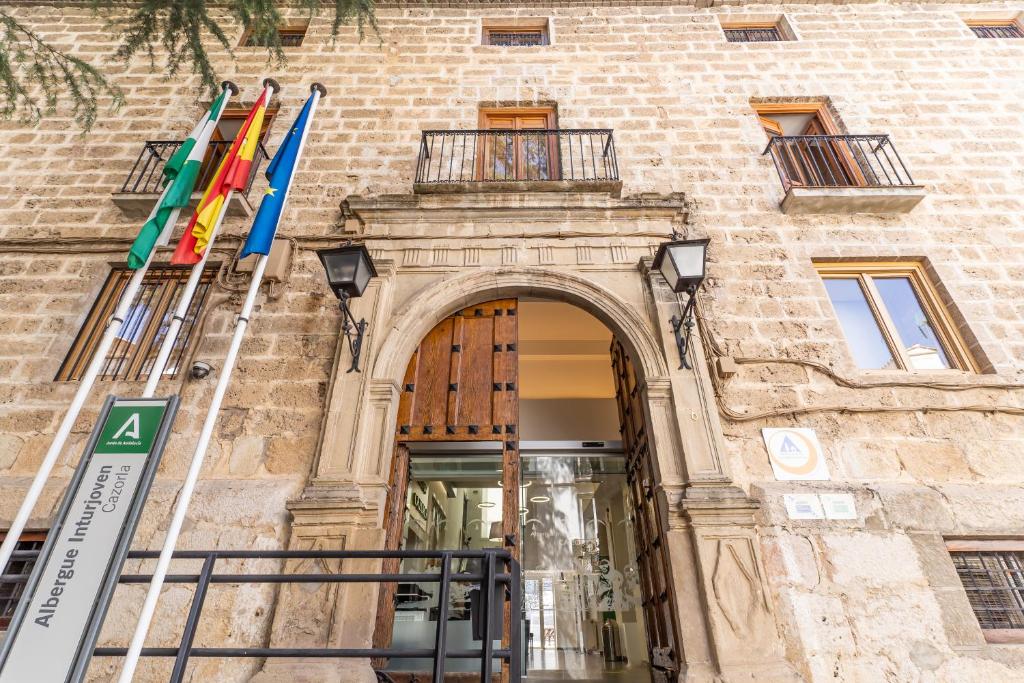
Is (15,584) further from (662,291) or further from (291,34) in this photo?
(291,34)

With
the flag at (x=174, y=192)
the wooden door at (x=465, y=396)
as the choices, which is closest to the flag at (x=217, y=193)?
the flag at (x=174, y=192)

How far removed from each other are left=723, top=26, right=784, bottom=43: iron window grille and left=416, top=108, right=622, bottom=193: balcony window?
310 centimetres

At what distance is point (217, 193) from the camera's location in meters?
3.63

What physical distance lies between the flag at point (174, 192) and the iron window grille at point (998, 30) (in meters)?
9.66

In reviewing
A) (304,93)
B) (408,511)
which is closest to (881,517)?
(408,511)

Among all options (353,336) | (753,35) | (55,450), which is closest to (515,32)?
(753,35)

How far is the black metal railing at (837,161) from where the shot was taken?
539 centimetres

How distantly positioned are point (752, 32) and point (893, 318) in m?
4.87

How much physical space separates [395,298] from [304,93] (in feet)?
11.2

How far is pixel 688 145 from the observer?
5633mm

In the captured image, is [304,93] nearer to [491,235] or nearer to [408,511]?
[491,235]

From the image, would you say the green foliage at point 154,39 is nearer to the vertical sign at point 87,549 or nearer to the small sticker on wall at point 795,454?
the vertical sign at point 87,549

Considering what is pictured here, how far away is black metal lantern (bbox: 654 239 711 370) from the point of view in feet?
12.4

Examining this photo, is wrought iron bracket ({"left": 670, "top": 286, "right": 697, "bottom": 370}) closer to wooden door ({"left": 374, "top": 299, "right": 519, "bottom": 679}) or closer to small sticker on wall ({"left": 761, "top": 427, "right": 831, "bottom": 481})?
small sticker on wall ({"left": 761, "top": 427, "right": 831, "bottom": 481})
